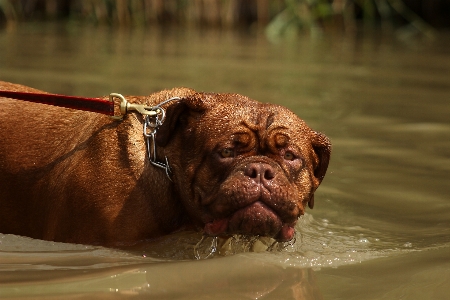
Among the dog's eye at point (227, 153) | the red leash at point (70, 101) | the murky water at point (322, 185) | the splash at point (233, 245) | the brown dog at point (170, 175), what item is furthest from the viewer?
the red leash at point (70, 101)

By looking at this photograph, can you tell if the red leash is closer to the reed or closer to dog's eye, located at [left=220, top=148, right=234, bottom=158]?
dog's eye, located at [left=220, top=148, right=234, bottom=158]

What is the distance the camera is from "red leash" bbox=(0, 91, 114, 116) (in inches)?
170

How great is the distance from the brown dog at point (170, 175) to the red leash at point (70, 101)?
3.4 inches

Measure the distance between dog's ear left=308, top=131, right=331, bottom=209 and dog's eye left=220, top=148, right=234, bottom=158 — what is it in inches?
19.3

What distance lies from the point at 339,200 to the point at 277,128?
174 centimetres

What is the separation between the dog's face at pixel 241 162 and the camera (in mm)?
3727

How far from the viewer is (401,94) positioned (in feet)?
29.6

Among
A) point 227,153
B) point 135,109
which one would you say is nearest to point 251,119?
point 227,153

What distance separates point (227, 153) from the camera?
3930 mm

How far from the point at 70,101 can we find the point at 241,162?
3.75 ft

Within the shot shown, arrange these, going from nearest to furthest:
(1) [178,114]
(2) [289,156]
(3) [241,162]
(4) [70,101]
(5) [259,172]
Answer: (5) [259,172], (3) [241,162], (2) [289,156], (1) [178,114], (4) [70,101]

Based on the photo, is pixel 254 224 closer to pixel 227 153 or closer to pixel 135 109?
pixel 227 153

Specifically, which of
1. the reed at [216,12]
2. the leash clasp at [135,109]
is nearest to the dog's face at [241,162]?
the leash clasp at [135,109]

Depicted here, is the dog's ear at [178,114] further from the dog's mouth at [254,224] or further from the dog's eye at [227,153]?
the dog's mouth at [254,224]
